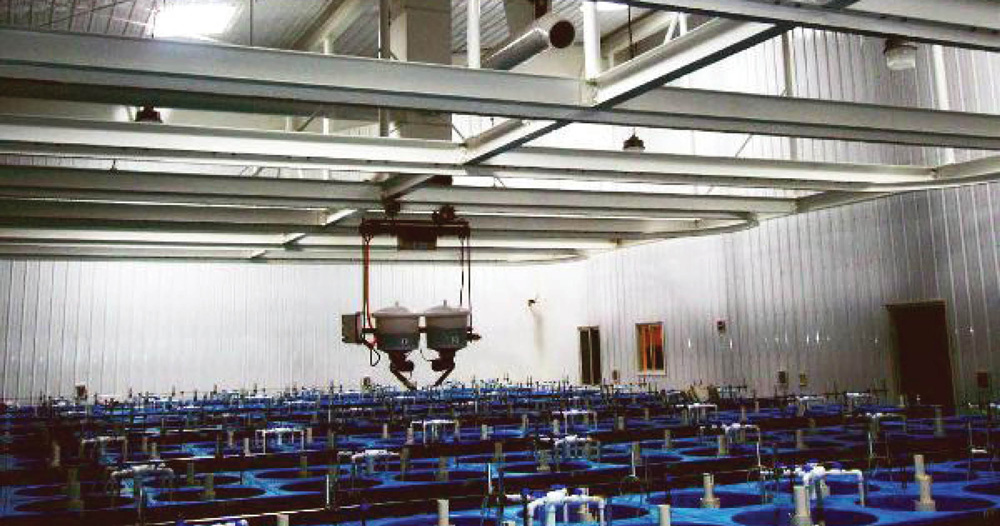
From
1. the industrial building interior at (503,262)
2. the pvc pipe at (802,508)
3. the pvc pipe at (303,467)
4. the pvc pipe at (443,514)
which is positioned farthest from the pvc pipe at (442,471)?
the pvc pipe at (802,508)

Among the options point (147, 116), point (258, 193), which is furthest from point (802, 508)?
point (258, 193)

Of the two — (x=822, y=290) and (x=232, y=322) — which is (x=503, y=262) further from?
(x=822, y=290)

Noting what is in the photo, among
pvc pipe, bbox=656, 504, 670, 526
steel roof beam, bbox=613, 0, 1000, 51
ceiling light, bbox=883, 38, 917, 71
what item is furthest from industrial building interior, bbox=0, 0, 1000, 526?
ceiling light, bbox=883, 38, 917, 71

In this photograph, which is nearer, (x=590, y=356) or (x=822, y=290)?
(x=822, y=290)

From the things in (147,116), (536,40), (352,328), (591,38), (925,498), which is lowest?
(925,498)

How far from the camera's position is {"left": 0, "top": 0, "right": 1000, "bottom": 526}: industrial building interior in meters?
5.39

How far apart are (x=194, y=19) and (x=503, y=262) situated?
9.78 m

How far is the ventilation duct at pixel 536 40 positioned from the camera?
630 cm

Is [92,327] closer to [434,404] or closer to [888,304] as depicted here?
[434,404]

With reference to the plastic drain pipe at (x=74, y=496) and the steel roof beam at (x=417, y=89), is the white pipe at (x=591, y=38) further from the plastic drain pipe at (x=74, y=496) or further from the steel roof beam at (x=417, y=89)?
the plastic drain pipe at (x=74, y=496)

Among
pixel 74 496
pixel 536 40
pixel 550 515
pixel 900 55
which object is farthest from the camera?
pixel 900 55

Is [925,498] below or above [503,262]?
below

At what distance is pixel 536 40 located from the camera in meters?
6.58

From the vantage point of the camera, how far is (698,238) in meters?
17.5
